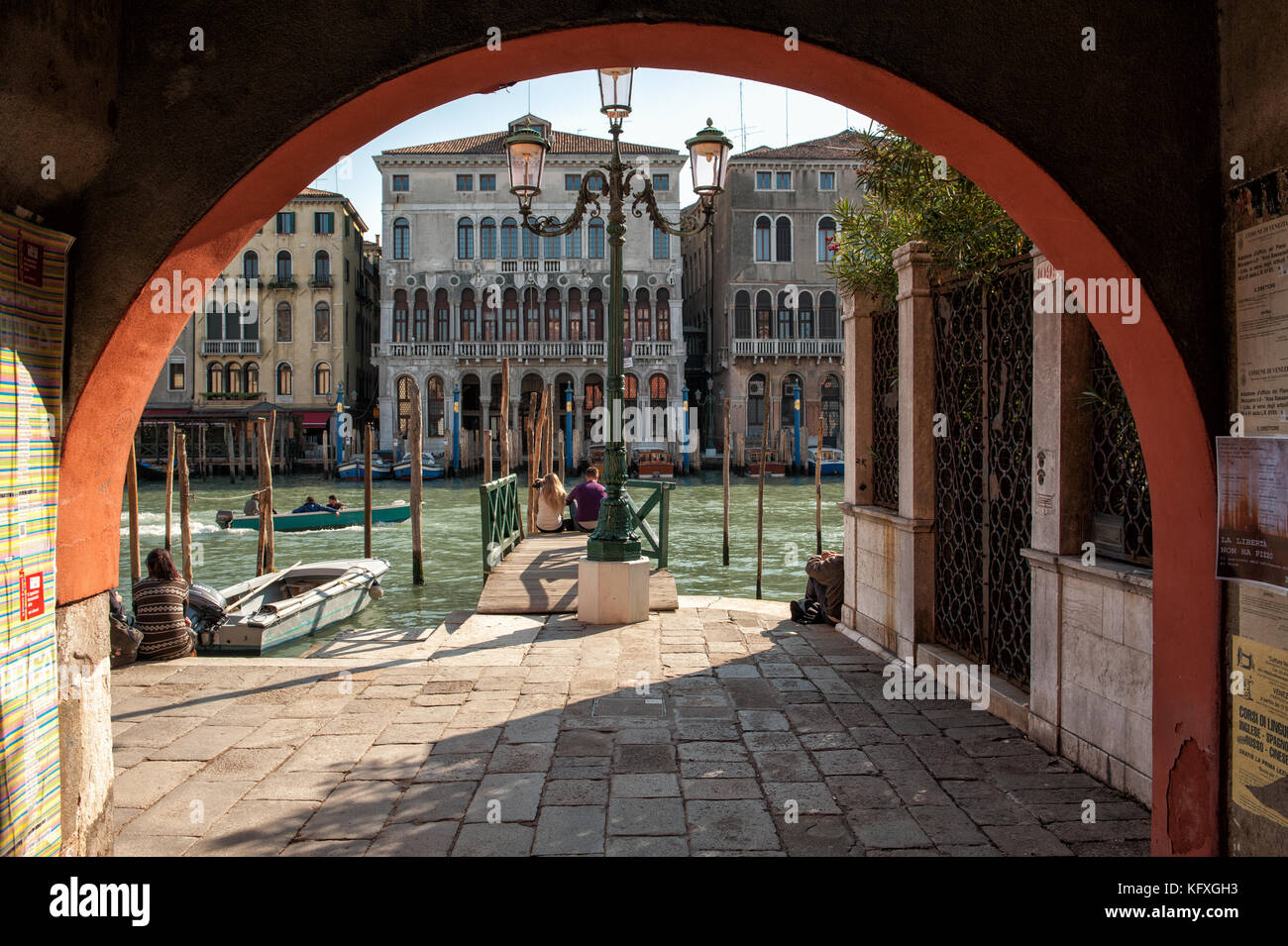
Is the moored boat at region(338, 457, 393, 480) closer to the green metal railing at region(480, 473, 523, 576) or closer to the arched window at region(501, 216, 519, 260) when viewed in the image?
the arched window at region(501, 216, 519, 260)

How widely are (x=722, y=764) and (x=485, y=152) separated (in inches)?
1368

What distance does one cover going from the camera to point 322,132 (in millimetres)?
2691

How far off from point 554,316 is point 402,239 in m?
6.75

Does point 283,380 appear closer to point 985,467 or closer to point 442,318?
point 442,318

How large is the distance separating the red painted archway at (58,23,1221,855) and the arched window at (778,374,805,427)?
107 ft

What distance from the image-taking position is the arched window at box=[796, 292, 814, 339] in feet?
117

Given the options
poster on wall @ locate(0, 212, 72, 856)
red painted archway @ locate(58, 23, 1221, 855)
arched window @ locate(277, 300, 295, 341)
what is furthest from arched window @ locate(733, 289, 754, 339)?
poster on wall @ locate(0, 212, 72, 856)

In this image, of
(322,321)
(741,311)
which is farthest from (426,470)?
(741,311)

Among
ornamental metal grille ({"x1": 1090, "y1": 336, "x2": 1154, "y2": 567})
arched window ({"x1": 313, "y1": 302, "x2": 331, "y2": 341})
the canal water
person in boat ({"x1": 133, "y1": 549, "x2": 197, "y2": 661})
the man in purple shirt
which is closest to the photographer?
ornamental metal grille ({"x1": 1090, "y1": 336, "x2": 1154, "y2": 567})

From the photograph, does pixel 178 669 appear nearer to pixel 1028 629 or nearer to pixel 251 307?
pixel 1028 629

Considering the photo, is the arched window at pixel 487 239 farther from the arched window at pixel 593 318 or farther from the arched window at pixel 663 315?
the arched window at pixel 663 315

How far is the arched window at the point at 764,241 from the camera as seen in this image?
35.0 metres

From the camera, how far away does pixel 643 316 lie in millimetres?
36438
